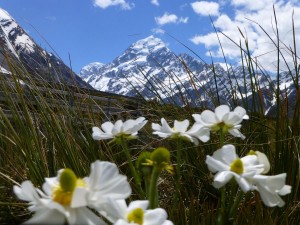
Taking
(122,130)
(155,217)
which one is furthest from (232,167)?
(122,130)

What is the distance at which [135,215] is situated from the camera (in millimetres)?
641

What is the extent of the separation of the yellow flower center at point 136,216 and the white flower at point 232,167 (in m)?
0.14

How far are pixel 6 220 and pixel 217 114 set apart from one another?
2.52ft

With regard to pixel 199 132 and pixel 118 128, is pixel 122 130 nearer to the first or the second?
pixel 118 128

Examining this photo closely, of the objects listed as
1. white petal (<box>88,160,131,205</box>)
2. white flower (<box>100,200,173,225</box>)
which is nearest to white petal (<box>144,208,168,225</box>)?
white flower (<box>100,200,173,225</box>)

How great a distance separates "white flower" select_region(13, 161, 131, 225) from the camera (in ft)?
1.77

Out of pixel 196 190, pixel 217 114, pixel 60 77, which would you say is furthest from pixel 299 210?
pixel 60 77

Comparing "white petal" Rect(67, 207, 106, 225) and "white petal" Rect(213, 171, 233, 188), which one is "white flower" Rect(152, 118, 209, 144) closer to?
"white petal" Rect(213, 171, 233, 188)

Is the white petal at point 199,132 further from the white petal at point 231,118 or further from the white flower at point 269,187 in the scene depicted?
the white flower at point 269,187

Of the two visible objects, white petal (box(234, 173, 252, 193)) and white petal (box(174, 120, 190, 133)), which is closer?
white petal (box(234, 173, 252, 193))

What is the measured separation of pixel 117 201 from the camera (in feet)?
2.08

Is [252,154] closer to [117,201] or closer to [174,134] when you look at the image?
[174,134]

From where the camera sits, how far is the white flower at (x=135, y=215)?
1.98ft

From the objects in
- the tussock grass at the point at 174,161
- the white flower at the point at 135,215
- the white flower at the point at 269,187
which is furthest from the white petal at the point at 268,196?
the tussock grass at the point at 174,161
